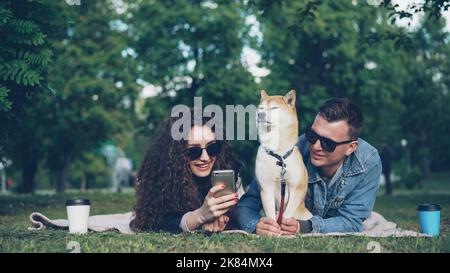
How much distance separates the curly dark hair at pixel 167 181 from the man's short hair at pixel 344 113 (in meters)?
1.25

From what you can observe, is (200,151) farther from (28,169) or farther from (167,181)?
(28,169)

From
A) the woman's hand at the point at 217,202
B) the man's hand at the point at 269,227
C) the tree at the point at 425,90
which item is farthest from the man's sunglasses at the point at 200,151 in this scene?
the tree at the point at 425,90

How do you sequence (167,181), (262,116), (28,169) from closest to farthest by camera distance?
1. (262,116)
2. (167,181)
3. (28,169)

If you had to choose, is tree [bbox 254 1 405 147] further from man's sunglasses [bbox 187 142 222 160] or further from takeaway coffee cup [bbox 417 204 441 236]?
man's sunglasses [bbox 187 142 222 160]

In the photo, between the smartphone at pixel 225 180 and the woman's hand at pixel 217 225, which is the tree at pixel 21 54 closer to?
the woman's hand at pixel 217 225

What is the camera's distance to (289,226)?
569 cm

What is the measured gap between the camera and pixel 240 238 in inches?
216

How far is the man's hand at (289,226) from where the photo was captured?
5684 mm

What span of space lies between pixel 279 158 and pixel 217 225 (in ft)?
3.63

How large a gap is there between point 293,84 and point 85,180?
2312 centimetres

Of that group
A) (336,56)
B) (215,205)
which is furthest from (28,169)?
(215,205)

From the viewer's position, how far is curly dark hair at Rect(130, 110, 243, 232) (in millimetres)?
6344

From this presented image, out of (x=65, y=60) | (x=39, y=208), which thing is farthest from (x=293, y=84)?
(x=39, y=208)

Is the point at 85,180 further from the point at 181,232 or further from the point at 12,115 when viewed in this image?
the point at 181,232
